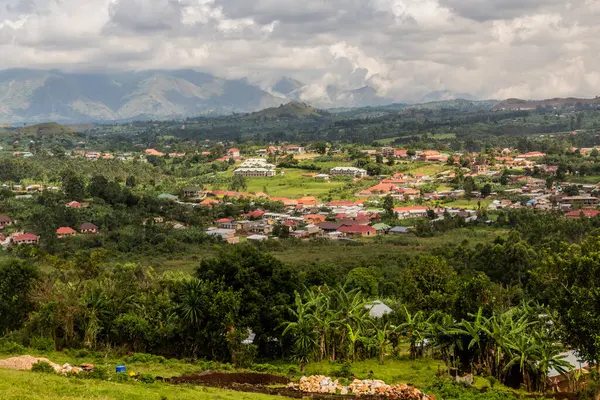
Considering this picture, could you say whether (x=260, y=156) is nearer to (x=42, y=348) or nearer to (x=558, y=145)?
(x=558, y=145)

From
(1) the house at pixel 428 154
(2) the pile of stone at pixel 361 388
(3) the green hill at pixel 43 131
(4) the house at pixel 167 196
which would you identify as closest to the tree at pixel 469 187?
(1) the house at pixel 428 154

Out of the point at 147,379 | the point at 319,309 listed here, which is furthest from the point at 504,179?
the point at 147,379

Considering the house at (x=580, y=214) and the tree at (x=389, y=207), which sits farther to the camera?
the tree at (x=389, y=207)

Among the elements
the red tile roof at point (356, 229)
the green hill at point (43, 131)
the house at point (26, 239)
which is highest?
the green hill at point (43, 131)

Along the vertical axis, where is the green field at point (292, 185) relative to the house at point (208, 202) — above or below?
above

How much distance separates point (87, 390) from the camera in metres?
17.1

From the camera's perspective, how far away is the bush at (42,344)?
25.4 metres

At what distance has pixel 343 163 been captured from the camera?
364 ft

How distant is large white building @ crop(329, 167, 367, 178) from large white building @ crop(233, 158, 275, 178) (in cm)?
1041

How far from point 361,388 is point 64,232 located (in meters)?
48.8

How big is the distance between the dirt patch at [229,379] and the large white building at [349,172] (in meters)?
79.8

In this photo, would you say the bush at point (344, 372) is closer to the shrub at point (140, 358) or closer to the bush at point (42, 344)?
the shrub at point (140, 358)

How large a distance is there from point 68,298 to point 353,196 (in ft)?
205

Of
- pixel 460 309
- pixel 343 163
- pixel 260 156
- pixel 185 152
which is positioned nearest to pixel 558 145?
pixel 343 163
